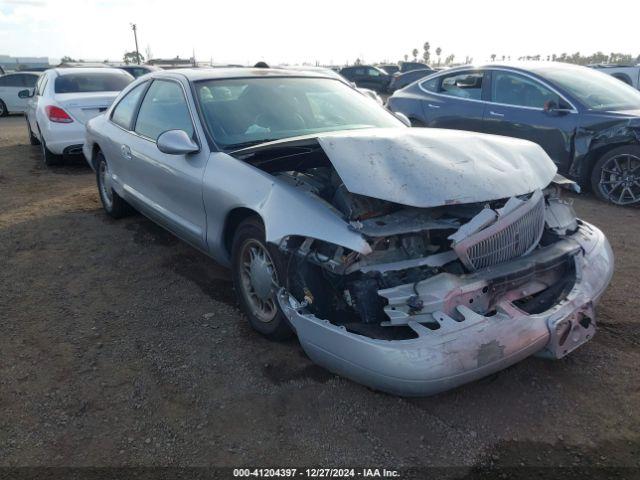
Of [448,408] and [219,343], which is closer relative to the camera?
[448,408]

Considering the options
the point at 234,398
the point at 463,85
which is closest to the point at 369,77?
the point at 463,85


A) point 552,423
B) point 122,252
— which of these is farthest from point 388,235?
point 122,252

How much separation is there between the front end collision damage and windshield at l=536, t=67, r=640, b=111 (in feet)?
12.4

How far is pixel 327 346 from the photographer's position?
8.34 feet

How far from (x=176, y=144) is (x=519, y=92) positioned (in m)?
4.93

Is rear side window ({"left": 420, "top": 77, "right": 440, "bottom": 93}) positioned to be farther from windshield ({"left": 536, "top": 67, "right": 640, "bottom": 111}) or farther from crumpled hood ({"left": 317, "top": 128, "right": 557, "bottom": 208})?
crumpled hood ({"left": 317, "top": 128, "right": 557, "bottom": 208})

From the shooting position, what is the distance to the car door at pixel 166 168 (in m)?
3.71

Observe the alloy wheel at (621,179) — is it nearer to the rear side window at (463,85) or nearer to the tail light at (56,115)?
the rear side window at (463,85)

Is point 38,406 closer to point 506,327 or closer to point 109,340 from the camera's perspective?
point 109,340

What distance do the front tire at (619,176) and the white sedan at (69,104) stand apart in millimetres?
7170

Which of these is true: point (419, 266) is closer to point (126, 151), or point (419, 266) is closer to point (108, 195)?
point (126, 151)

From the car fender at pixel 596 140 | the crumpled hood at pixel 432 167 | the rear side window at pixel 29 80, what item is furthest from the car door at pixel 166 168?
the rear side window at pixel 29 80

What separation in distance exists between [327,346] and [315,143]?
1.20m

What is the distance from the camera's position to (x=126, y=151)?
15.8 ft
